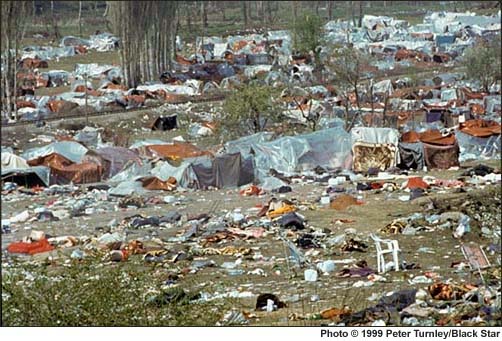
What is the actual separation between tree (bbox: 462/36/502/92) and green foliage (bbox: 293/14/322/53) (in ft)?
9.81

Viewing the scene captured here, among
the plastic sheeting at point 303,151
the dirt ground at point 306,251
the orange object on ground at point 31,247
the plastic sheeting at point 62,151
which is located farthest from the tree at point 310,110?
the orange object on ground at point 31,247

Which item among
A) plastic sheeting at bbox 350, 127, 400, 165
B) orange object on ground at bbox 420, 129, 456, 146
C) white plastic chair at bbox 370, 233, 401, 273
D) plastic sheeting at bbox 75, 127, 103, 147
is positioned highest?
white plastic chair at bbox 370, 233, 401, 273

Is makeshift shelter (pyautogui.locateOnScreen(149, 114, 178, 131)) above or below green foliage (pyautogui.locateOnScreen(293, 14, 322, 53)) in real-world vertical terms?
below

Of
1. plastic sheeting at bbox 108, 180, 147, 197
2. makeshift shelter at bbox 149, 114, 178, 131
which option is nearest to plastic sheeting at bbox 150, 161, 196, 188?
plastic sheeting at bbox 108, 180, 147, 197

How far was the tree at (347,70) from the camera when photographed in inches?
588

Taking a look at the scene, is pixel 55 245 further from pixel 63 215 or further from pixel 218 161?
pixel 218 161

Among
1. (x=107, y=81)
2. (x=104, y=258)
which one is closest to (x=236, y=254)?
(x=104, y=258)

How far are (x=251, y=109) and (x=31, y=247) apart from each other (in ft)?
18.4

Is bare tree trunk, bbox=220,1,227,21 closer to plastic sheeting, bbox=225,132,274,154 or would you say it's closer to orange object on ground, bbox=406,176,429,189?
plastic sheeting, bbox=225,132,274,154

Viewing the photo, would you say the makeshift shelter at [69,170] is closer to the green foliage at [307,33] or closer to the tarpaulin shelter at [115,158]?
the tarpaulin shelter at [115,158]

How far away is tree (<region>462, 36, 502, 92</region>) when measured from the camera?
17.7 meters

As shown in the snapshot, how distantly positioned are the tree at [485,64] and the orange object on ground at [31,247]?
1114 centimetres

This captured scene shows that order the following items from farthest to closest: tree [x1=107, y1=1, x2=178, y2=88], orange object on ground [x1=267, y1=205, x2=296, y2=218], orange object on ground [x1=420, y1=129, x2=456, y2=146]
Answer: tree [x1=107, y1=1, x2=178, y2=88]
orange object on ground [x1=420, y1=129, x2=456, y2=146]
orange object on ground [x1=267, y1=205, x2=296, y2=218]

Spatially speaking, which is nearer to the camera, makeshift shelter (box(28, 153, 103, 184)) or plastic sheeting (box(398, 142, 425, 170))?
makeshift shelter (box(28, 153, 103, 184))
